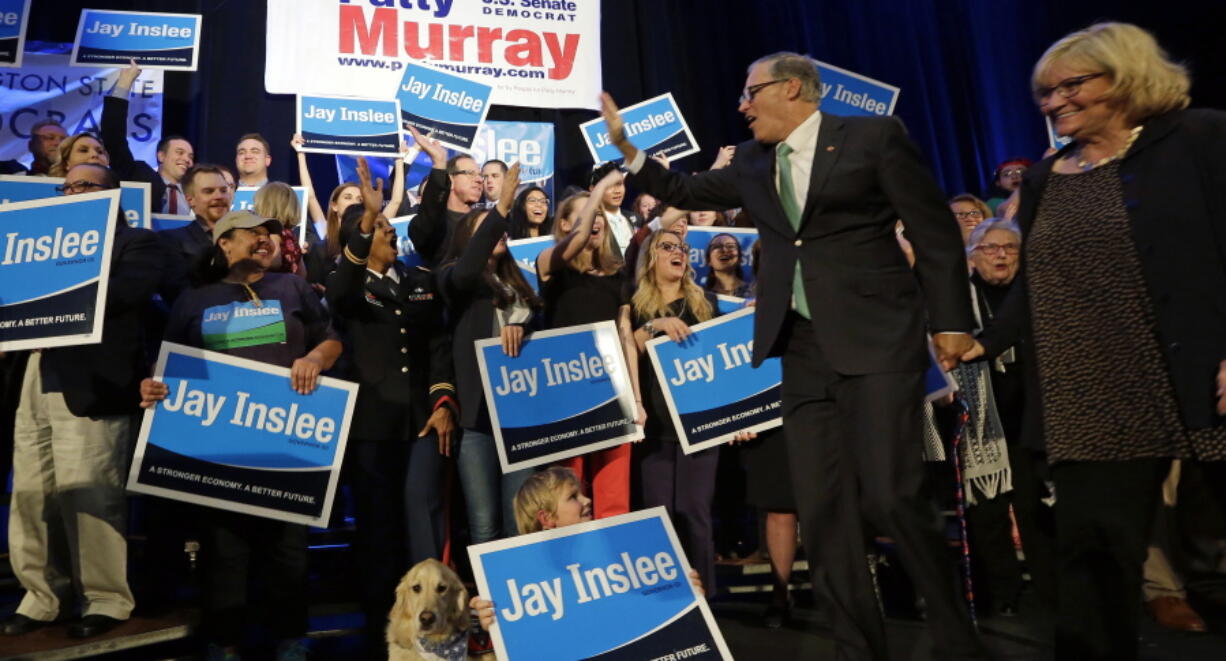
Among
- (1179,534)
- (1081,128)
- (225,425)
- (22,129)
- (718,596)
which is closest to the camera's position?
(1081,128)

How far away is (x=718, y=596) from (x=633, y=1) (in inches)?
251

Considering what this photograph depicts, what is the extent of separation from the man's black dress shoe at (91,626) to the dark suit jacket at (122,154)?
8.56ft

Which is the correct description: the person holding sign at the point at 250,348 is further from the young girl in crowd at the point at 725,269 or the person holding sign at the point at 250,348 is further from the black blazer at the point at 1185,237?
the black blazer at the point at 1185,237

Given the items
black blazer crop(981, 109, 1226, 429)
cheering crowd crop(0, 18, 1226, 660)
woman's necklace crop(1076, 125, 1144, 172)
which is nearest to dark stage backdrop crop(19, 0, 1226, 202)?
cheering crowd crop(0, 18, 1226, 660)

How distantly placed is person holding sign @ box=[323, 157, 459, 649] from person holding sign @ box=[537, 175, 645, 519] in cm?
66

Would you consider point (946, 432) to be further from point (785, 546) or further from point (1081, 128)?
point (1081, 128)

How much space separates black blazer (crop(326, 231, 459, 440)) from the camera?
4000 millimetres

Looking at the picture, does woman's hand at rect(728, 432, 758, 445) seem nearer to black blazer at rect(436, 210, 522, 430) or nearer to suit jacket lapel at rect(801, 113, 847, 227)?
black blazer at rect(436, 210, 522, 430)

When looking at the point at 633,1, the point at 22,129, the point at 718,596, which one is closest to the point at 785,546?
the point at 718,596

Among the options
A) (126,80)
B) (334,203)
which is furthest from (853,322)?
(126,80)

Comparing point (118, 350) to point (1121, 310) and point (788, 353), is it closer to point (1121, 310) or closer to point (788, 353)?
point (788, 353)

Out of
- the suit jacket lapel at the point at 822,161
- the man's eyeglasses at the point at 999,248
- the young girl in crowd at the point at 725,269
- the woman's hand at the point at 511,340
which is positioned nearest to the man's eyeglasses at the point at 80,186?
the woman's hand at the point at 511,340

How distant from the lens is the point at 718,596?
5.08 meters

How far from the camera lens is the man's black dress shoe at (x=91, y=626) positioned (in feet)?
11.1
